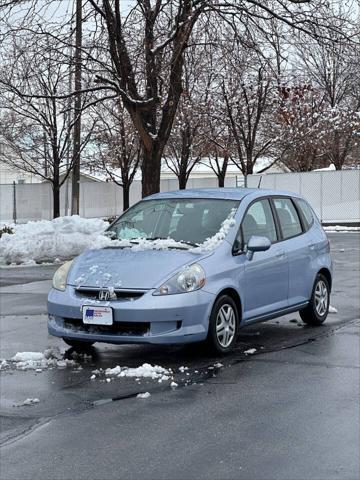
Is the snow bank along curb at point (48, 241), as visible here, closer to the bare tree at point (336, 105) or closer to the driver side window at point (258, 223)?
the driver side window at point (258, 223)

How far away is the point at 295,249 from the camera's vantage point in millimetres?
8625

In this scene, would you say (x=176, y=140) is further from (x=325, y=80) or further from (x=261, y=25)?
(x=261, y=25)

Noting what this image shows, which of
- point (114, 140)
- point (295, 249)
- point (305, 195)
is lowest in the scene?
point (295, 249)

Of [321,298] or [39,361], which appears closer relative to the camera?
[39,361]

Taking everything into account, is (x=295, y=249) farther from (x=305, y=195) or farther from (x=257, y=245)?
(x=305, y=195)

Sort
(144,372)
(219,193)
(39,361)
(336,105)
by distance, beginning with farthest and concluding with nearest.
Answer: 1. (336,105)
2. (219,193)
3. (39,361)
4. (144,372)

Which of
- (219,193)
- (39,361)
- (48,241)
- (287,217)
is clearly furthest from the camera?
(48,241)

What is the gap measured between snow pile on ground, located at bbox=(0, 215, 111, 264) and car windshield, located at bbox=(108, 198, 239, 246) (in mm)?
9089

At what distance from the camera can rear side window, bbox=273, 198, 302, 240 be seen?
28.6ft

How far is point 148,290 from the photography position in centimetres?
692

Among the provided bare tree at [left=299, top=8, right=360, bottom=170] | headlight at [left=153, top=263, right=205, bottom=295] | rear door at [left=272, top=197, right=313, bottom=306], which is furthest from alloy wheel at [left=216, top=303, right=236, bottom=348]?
bare tree at [left=299, top=8, right=360, bottom=170]

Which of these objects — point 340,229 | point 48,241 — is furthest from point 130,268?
point 340,229

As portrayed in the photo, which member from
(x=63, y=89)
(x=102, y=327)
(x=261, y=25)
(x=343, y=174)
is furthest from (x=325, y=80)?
(x=102, y=327)

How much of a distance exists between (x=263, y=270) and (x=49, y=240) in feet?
37.4
